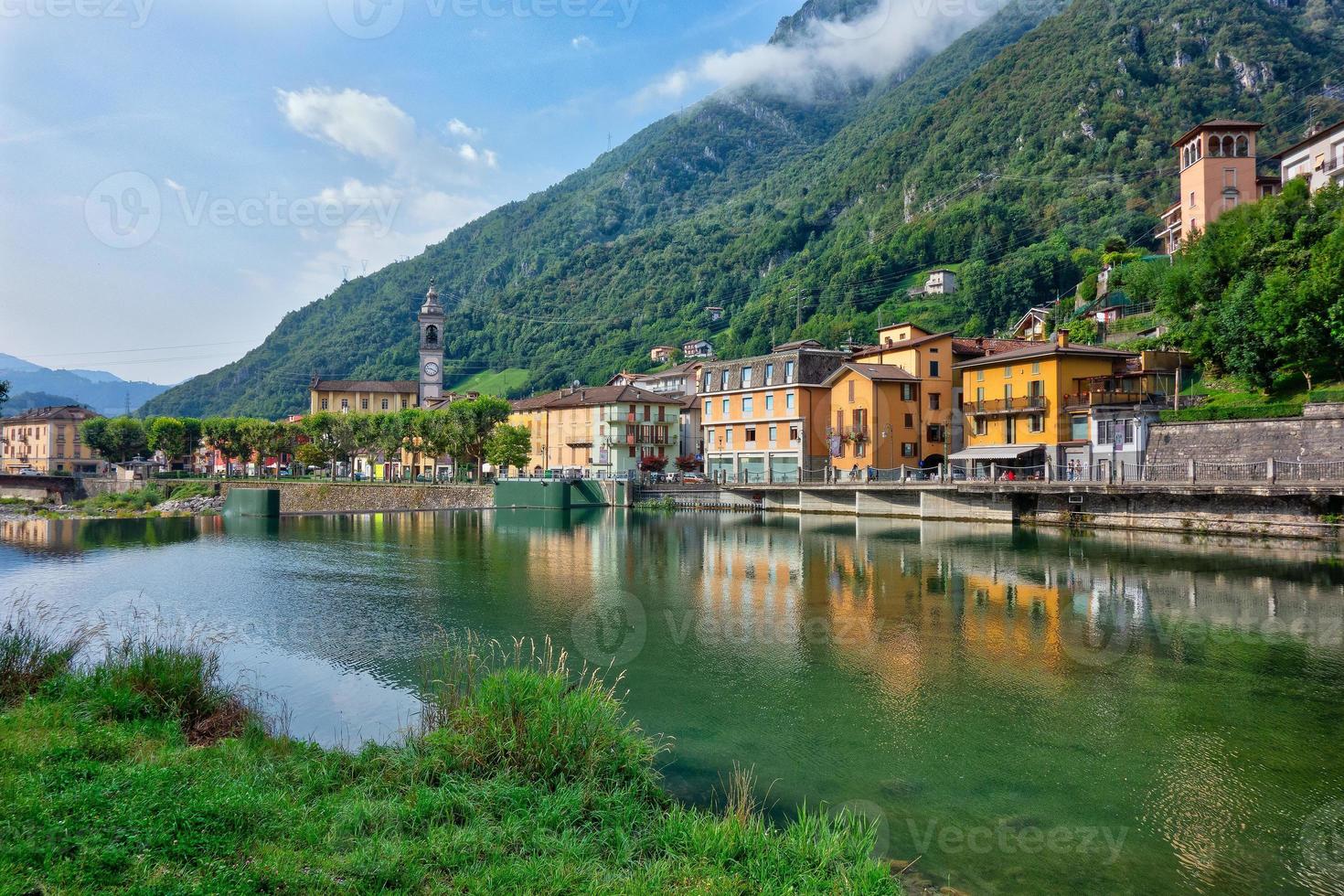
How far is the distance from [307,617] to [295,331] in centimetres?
15636

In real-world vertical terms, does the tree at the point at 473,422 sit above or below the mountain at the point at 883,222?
below

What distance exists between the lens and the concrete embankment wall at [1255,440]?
95.9ft

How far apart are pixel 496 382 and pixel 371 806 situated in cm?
12511

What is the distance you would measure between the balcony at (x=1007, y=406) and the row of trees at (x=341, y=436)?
37752mm

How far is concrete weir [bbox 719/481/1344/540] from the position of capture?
92.6ft

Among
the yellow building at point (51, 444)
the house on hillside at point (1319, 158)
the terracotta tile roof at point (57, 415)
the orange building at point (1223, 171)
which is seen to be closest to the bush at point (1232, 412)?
the house on hillside at point (1319, 158)

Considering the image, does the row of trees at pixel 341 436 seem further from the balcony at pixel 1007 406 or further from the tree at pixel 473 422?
the balcony at pixel 1007 406

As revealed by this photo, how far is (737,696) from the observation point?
12000 mm

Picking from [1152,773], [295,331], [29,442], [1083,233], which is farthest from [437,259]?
[1152,773]

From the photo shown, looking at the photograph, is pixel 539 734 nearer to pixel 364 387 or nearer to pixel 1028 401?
pixel 1028 401

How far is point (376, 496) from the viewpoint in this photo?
62219 mm

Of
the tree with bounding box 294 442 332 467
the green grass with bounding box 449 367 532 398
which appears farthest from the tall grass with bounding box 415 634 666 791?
the green grass with bounding box 449 367 532 398

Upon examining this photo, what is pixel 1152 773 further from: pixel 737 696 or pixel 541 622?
pixel 541 622

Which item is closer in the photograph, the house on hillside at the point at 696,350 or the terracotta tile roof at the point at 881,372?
the terracotta tile roof at the point at 881,372
